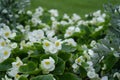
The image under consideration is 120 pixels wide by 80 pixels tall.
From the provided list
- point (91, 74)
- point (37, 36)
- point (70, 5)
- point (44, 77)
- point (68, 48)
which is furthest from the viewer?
point (70, 5)

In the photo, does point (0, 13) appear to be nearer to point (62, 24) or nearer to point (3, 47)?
point (62, 24)

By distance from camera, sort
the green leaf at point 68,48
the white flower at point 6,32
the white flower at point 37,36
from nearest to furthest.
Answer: the green leaf at point 68,48 < the white flower at point 37,36 < the white flower at point 6,32

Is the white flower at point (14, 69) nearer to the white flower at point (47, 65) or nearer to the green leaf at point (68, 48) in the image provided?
the white flower at point (47, 65)

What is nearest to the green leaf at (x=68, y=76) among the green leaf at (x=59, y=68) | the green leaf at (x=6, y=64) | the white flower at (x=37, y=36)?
the green leaf at (x=59, y=68)

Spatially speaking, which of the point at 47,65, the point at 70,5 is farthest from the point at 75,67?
the point at 70,5

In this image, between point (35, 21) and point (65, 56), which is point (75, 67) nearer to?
point (65, 56)

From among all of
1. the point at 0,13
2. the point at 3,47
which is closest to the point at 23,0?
the point at 0,13

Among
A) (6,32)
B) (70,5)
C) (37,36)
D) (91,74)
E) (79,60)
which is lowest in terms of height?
(91,74)

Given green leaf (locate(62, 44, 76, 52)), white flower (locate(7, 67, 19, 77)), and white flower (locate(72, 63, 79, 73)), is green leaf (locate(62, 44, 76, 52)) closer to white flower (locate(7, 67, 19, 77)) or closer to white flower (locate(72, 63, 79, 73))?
white flower (locate(72, 63, 79, 73))

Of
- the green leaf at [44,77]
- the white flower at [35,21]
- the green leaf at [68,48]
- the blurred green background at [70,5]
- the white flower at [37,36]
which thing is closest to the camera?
the green leaf at [44,77]
